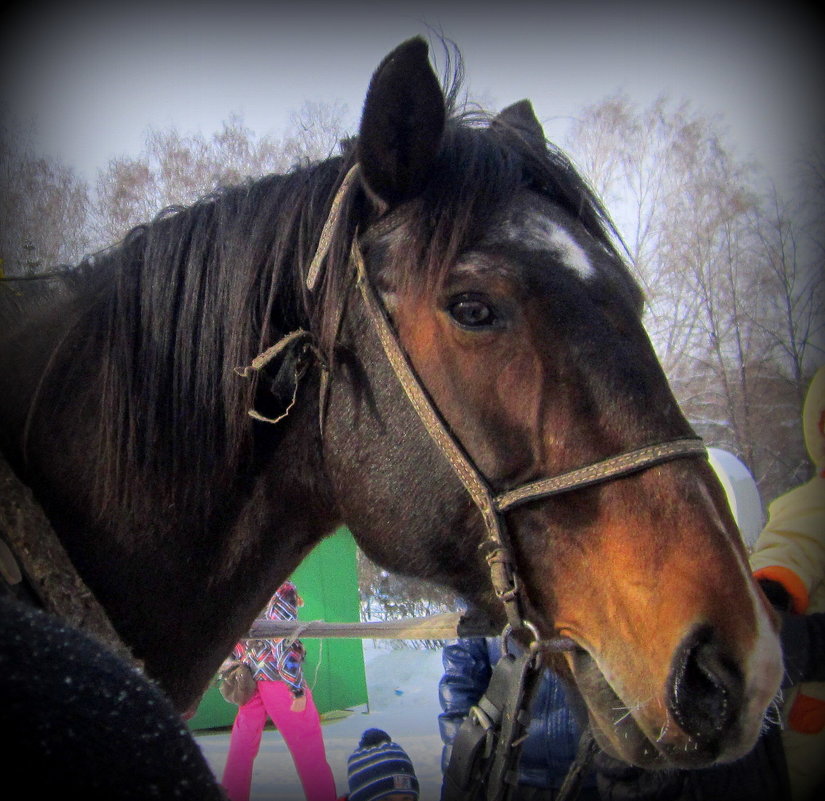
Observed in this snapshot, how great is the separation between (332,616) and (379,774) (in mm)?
3622

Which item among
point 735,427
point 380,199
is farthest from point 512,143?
point 735,427

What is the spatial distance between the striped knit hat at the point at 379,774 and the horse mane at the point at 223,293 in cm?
223

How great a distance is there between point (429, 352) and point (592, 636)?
26.5 inches

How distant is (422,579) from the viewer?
1531 millimetres

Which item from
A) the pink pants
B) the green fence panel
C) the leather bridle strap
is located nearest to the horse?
the leather bridle strap

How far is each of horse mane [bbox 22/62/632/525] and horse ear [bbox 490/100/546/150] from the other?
6cm

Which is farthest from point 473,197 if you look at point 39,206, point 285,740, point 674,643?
point 39,206

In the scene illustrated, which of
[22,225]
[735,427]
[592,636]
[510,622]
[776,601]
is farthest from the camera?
[735,427]

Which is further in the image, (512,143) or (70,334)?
(512,143)

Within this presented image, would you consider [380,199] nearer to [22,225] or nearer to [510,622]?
[510,622]

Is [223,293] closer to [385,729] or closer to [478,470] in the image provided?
[478,470]

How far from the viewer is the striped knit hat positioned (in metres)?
3.02

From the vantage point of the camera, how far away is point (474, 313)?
1383mm

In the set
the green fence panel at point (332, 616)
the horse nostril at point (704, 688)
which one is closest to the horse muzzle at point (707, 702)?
the horse nostril at point (704, 688)
